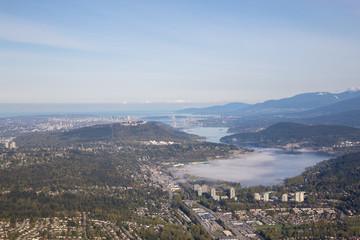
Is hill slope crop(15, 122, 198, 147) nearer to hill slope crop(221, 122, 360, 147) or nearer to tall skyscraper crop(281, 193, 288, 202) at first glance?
hill slope crop(221, 122, 360, 147)

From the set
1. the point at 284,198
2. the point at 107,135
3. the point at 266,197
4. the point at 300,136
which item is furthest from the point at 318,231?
the point at 107,135

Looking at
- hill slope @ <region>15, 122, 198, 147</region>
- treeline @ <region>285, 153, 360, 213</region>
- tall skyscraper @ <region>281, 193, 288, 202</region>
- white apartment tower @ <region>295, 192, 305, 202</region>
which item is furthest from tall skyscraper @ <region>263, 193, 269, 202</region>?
hill slope @ <region>15, 122, 198, 147</region>

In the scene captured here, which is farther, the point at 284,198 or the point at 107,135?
the point at 107,135

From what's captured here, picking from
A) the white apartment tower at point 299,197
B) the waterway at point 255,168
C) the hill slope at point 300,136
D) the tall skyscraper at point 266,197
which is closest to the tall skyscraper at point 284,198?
the white apartment tower at point 299,197

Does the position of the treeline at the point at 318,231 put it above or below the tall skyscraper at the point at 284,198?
below

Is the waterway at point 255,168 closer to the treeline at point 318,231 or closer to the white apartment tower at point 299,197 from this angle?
the white apartment tower at point 299,197

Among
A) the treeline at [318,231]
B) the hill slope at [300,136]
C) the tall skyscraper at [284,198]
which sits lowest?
the treeline at [318,231]

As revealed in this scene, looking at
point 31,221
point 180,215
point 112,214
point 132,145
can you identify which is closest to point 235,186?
point 180,215

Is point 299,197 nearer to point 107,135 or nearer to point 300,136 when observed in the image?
point 300,136
